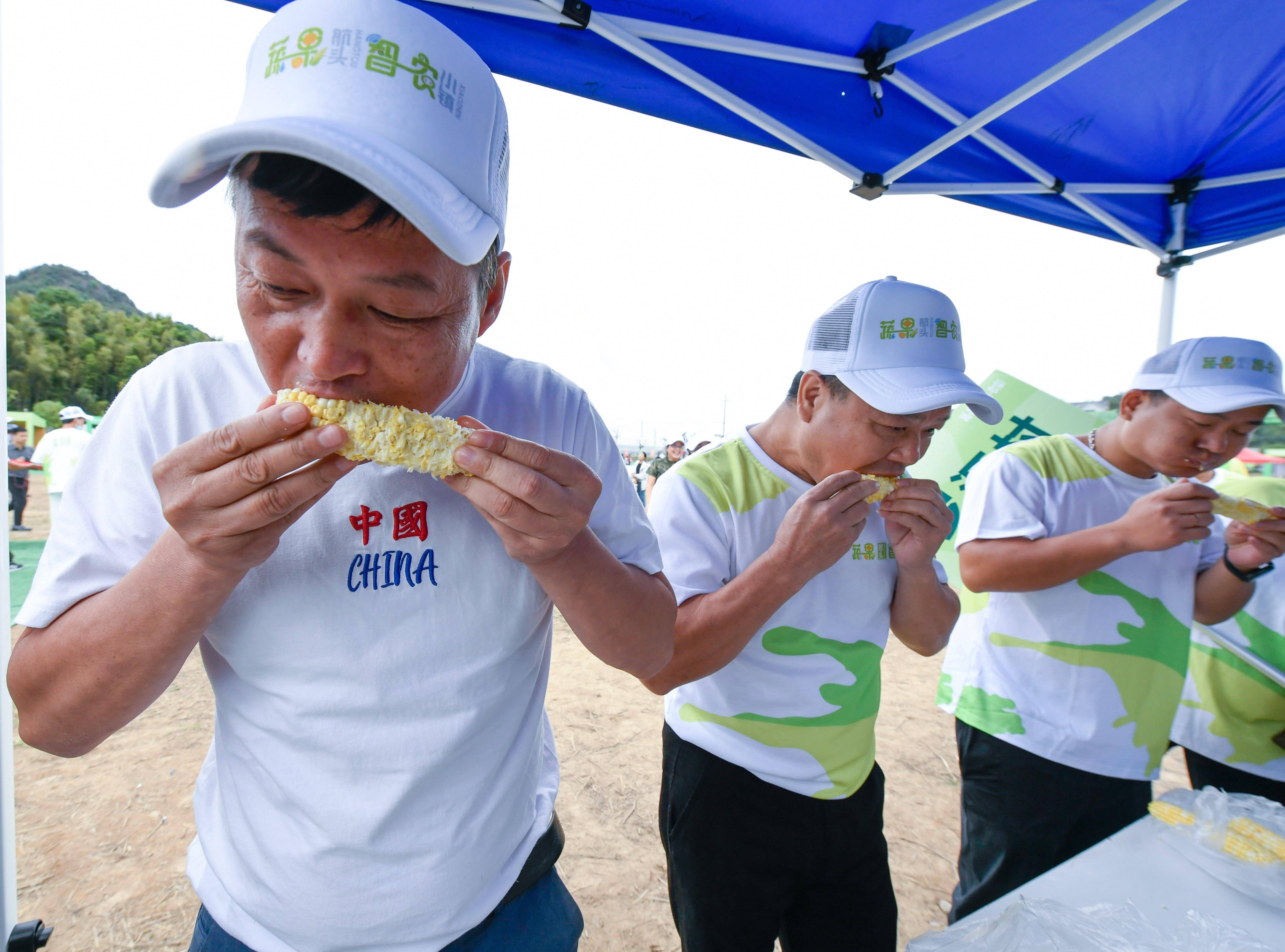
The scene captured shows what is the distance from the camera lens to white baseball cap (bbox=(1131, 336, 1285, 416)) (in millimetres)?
2500

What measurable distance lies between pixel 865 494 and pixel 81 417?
14033mm

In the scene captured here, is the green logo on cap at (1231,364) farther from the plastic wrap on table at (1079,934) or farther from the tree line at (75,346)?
the tree line at (75,346)

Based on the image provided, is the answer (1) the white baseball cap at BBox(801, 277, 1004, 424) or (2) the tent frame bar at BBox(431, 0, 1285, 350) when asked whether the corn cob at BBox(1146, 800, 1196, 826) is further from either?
(2) the tent frame bar at BBox(431, 0, 1285, 350)

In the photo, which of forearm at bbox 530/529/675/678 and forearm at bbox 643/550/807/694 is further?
forearm at bbox 643/550/807/694

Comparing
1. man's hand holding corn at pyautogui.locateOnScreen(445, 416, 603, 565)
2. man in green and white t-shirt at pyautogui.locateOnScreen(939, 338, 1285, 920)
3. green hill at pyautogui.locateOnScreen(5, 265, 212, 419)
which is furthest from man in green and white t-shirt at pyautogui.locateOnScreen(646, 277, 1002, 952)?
green hill at pyautogui.locateOnScreen(5, 265, 212, 419)

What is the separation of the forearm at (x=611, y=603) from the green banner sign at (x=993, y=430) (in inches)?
130

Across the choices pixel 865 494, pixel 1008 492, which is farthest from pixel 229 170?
pixel 1008 492

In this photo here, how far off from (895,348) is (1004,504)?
1039mm

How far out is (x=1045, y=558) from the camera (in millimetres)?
2467

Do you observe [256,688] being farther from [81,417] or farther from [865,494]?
[81,417]

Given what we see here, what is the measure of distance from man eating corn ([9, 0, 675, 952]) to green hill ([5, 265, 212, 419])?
704 inches

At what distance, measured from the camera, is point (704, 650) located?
180 centimetres

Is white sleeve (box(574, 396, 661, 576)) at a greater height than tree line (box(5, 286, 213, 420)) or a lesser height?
lesser

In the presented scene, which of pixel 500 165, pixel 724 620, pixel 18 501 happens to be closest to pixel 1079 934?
pixel 724 620
